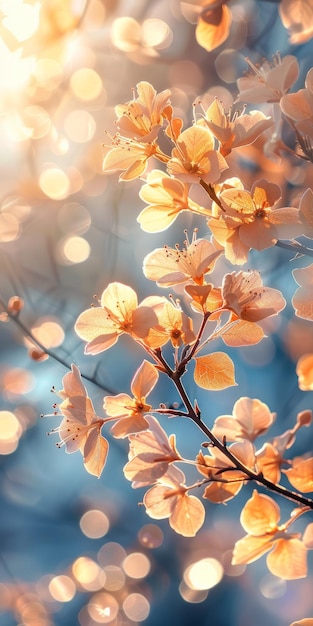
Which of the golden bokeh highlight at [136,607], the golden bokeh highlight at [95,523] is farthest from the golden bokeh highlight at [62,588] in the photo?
A: the golden bokeh highlight at [95,523]

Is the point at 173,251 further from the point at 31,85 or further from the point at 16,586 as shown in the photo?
the point at 16,586

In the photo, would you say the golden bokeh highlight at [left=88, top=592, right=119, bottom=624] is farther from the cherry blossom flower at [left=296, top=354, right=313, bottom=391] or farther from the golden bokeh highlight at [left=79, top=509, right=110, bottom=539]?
the cherry blossom flower at [left=296, top=354, right=313, bottom=391]

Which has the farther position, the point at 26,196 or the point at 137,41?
the point at 26,196

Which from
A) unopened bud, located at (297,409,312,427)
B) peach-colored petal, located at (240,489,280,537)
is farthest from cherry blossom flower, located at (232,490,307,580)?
unopened bud, located at (297,409,312,427)

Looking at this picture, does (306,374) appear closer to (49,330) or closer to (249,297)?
(249,297)

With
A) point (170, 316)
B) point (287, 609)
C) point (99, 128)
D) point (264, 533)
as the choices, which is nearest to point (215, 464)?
point (264, 533)

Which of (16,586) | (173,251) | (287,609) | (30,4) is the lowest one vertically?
(287,609)
